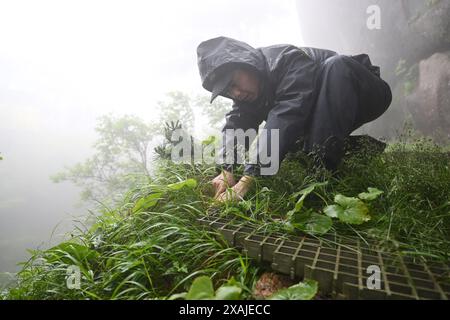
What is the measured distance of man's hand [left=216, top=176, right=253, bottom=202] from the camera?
187cm

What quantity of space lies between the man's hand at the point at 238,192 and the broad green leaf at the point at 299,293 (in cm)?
88

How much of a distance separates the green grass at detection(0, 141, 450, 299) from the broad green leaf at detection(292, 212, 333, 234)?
3.3 inches

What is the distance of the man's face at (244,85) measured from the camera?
2.39m

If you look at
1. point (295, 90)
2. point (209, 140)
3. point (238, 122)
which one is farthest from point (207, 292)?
point (238, 122)

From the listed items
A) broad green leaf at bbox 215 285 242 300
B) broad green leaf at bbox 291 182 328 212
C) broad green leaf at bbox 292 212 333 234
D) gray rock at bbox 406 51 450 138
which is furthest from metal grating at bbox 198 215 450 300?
gray rock at bbox 406 51 450 138

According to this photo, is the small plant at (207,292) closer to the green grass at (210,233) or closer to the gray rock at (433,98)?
the green grass at (210,233)

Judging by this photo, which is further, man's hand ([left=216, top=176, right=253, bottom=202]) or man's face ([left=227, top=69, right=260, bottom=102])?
man's face ([left=227, top=69, right=260, bottom=102])

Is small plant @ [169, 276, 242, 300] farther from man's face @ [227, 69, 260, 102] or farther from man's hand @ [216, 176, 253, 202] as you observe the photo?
man's face @ [227, 69, 260, 102]

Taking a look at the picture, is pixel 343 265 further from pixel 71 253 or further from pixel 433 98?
pixel 433 98

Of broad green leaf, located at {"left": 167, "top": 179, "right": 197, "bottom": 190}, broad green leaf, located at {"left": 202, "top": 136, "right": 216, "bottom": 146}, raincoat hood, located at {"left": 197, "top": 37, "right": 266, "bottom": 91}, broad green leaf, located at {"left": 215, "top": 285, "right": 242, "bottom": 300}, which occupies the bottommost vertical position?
broad green leaf, located at {"left": 215, "top": 285, "right": 242, "bottom": 300}

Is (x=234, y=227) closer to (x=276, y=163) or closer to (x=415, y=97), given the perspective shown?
(x=276, y=163)

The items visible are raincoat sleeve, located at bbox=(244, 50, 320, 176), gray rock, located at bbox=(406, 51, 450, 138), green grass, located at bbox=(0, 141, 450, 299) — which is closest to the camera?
green grass, located at bbox=(0, 141, 450, 299)

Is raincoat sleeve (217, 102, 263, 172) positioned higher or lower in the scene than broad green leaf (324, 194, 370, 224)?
higher
